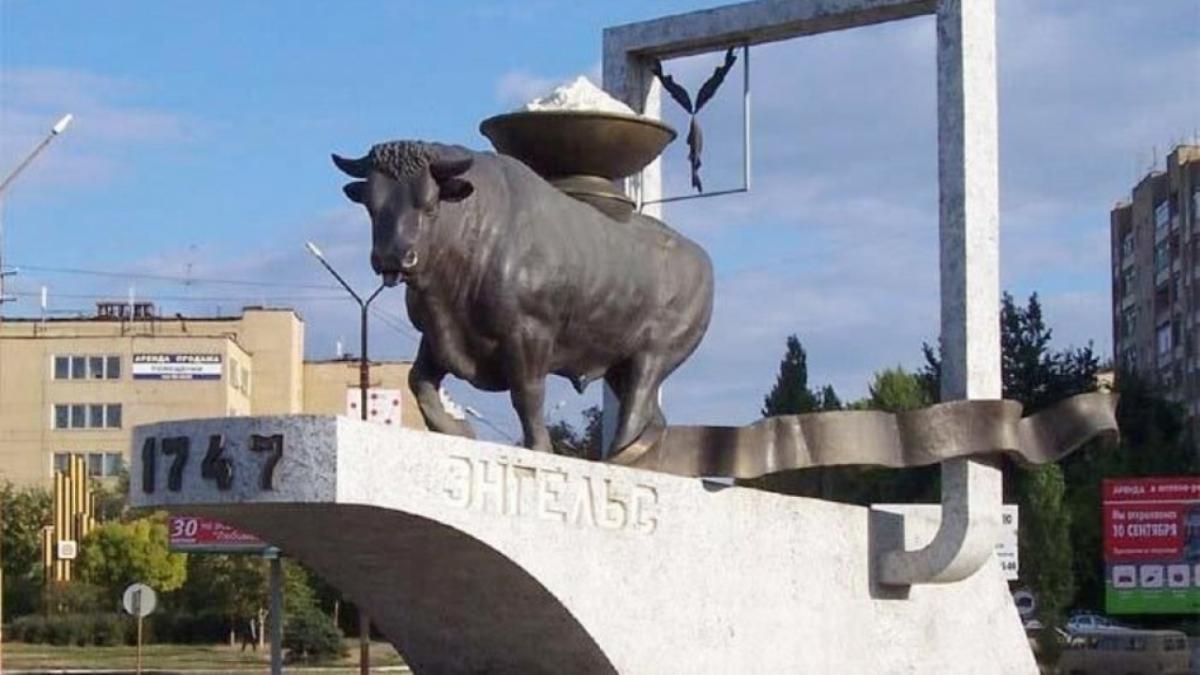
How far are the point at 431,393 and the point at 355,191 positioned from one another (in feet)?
4.51

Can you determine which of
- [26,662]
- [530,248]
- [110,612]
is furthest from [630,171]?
[110,612]

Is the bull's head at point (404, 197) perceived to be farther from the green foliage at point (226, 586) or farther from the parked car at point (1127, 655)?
the green foliage at point (226, 586)

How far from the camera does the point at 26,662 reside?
169 ft

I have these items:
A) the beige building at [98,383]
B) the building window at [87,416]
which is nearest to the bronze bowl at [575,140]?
the beige building at [98,383]

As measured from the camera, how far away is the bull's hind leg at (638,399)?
49.9ft

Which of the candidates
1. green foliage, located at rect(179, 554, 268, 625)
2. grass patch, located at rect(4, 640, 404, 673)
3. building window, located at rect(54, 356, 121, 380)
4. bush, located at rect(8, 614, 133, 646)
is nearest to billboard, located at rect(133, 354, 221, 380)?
building window, located at rect(54, 356, 121, 380)

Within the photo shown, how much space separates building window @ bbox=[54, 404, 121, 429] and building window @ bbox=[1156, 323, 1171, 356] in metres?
41.3

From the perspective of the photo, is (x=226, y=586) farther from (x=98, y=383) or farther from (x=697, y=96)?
(x=697, y=96)

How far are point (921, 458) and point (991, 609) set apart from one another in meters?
1.54

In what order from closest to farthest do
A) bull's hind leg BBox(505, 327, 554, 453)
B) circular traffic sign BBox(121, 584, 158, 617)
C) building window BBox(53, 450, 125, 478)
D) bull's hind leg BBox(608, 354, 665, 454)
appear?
bull's hind leg BBox(505, 327, 554, 453) → bull's hind leg BBox(608, 354, 665, 454) → circular traffic sign BBox(121, 584, 158, 617) → building window BBox(53, 450, 125, 478)

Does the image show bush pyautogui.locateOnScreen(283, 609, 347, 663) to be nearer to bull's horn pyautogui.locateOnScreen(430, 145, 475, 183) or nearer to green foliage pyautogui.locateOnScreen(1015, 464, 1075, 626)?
green foliage pyautogui.locateOnScreen(1015, 464, 1075, 626)

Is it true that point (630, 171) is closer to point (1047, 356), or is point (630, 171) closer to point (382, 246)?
point (382, 246)

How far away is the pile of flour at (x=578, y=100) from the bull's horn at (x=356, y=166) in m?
2.29

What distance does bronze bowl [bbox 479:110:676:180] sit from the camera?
15367mm
